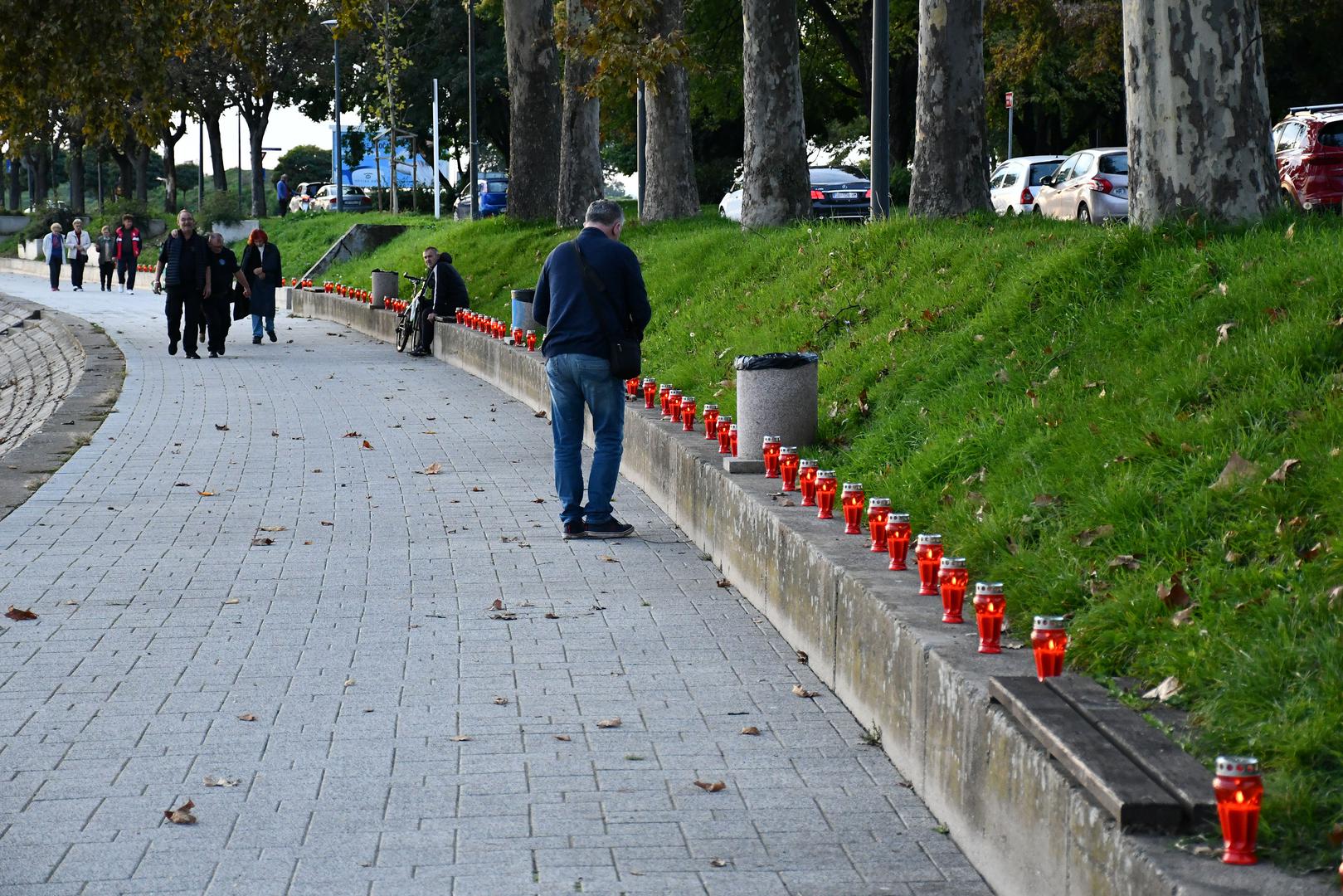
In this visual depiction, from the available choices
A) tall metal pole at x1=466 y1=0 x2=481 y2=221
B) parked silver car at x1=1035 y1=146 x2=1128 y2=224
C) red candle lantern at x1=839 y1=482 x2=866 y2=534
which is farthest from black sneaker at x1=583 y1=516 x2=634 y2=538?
tall metal pole at x1=466 y1=0 x2=481 y2=221

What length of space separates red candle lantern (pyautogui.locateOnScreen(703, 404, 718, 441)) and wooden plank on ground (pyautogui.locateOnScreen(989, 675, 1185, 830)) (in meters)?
6.14

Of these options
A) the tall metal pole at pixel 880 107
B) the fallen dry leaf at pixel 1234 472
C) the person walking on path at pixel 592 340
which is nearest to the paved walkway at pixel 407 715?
the person walking on path at pixel 592 340

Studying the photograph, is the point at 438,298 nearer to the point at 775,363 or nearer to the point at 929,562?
the point at 775,363

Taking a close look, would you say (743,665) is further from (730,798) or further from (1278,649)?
(1278,649)

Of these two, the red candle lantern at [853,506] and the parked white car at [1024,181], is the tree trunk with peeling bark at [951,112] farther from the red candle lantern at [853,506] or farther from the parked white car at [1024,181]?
the parked white car at [1024,181]

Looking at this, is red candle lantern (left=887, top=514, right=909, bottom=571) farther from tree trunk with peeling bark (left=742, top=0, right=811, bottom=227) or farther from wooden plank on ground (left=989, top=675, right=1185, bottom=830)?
tree trunk with peeling bark (left=742, top=0, right=811, bottom=227)

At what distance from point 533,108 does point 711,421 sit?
2061 centimetres

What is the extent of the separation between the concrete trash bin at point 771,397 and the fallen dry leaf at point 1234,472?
13.3 ft

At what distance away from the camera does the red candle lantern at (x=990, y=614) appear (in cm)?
536

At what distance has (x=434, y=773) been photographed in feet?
18.8

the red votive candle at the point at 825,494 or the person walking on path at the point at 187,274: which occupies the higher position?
the person walking on path at the point at 187,274

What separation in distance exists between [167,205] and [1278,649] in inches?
3084

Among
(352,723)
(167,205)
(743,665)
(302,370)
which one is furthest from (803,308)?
(167,205)

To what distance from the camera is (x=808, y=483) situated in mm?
8359
